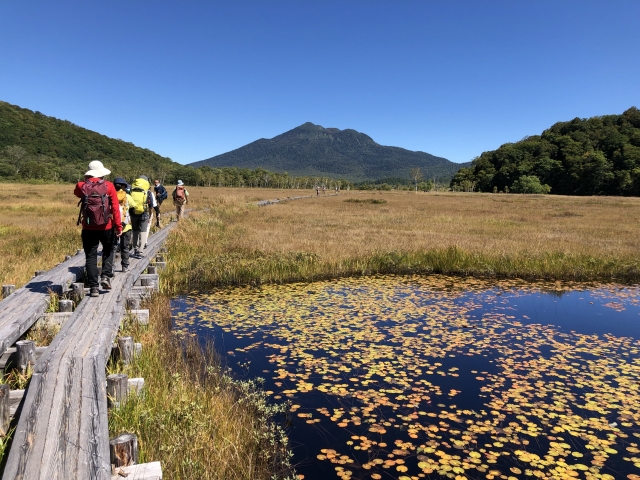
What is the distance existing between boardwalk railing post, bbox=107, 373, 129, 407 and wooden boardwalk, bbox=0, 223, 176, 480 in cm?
13

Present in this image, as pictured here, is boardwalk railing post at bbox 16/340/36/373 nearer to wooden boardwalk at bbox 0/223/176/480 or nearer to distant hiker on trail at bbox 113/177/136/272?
wooden boardwalk at bbox 0/223/176/480

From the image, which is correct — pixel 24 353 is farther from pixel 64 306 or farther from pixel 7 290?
pixel 7 290

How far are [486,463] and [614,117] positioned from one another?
12949cm

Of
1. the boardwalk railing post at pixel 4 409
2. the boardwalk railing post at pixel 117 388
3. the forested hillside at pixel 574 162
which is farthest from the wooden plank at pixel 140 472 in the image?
the forested hillside at pixel 574 162

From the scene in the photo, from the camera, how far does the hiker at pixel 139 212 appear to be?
34.2 ft

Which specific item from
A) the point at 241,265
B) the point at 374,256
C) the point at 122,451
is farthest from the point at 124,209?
the point at 374,256

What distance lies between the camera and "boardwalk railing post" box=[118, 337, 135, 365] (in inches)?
202

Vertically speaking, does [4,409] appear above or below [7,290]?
below

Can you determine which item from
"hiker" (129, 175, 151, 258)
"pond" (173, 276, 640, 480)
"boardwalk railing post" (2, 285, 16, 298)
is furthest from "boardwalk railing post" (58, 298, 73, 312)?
"hiker" (129, 175, 151, 258)

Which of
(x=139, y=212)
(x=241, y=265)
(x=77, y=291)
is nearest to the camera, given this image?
(x=77, y=291)

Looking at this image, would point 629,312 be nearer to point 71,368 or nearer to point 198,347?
point 198,347

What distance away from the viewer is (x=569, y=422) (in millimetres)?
5012

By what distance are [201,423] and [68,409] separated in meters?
1.17

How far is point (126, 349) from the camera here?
17.0 ft
